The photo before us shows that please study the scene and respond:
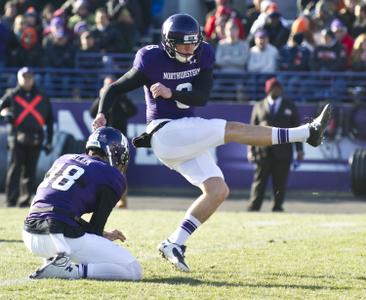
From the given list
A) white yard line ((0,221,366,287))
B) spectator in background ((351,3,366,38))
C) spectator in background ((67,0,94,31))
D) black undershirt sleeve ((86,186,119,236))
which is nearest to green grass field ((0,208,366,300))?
white yard line ((0,221,366,287))

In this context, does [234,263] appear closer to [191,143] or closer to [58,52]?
[191,143]

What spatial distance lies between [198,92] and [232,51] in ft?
33.3

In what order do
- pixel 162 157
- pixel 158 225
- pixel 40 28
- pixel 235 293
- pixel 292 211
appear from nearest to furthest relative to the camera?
pixel 235 293 < pixel 162 157 < pixel 158 225 < pixel 292 211 < pixel 40 28

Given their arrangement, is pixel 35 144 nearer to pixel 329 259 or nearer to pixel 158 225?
pixel 158 225

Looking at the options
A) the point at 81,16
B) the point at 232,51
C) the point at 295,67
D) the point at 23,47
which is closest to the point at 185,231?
the point at 232,51

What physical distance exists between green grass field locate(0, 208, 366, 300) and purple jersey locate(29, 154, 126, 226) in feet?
1.62

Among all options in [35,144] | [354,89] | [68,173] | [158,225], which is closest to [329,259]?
[68,173]

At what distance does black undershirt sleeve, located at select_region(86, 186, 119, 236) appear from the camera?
23.5ft

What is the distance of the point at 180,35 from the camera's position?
8.02 m

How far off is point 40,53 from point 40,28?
2.12 ft

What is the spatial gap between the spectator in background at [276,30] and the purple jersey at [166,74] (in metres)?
10.6

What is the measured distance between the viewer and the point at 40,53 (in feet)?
62.2

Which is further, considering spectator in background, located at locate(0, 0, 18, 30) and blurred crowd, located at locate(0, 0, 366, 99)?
spectator in background, located at locate(0, 0, 18, 30)

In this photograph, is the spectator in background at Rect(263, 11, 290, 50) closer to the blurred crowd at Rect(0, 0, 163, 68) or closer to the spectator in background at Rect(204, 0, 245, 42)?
the spectator in background at Rect(204, 0, 245, 42)
